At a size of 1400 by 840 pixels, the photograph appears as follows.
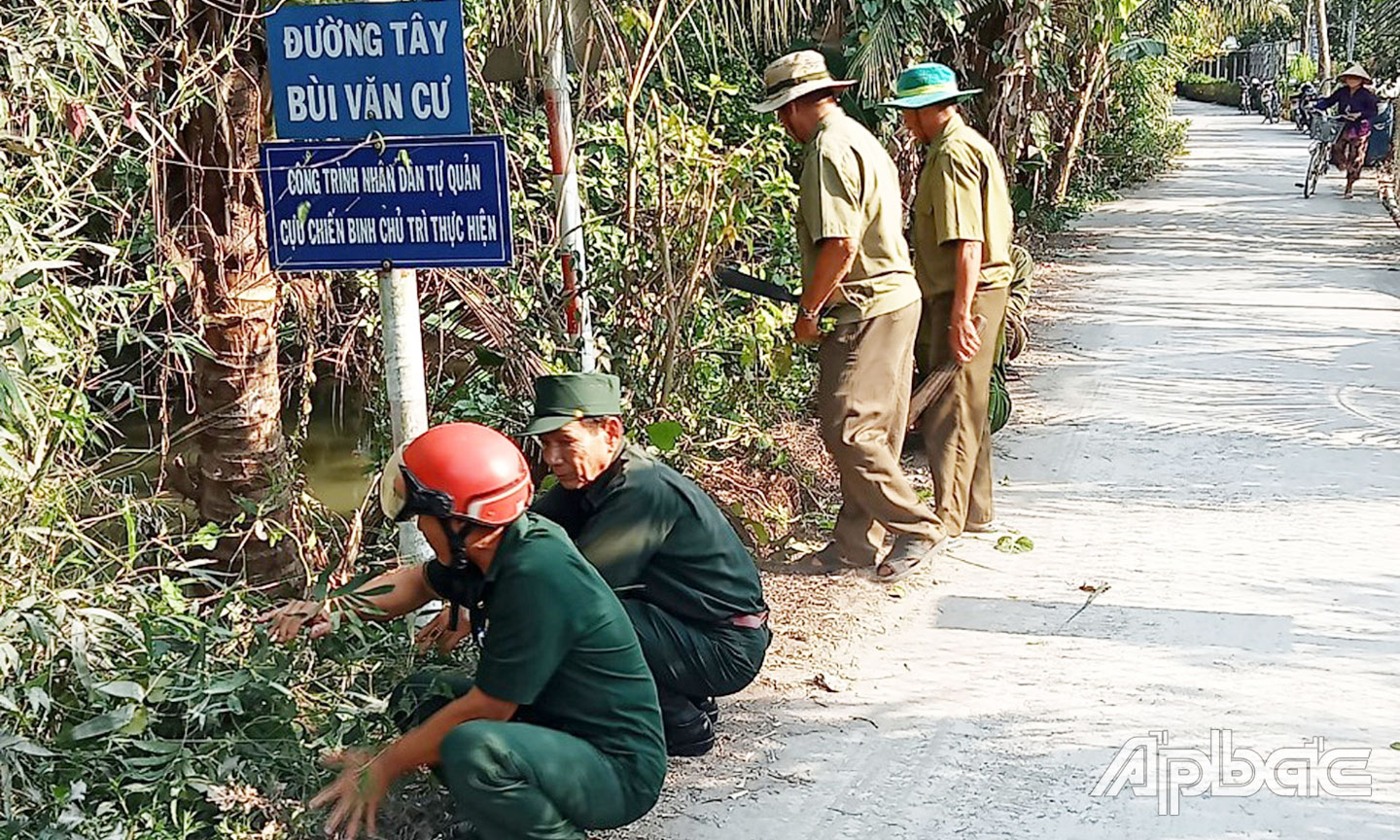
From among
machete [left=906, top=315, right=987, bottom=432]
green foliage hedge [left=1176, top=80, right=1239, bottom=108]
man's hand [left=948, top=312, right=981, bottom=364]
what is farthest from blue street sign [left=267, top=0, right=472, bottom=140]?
green foliage hedge [left=1176, top=80, right=1239, bottom=108]

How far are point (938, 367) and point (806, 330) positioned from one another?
793 millimetres

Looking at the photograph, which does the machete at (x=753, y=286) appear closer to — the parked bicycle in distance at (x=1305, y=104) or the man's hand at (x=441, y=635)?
the man's hand at (x=441, y=635)

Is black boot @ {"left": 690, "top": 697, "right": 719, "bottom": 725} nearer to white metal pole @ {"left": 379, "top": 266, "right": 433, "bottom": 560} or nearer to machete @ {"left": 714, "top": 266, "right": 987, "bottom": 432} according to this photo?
white metal pole @ {"left": 379, "top": 266, "right": 433, "bottom": 560}

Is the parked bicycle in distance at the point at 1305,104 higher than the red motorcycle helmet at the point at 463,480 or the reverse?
higher

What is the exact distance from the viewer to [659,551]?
411 cm

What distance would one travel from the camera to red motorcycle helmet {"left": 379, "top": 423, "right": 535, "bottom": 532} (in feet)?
10.7

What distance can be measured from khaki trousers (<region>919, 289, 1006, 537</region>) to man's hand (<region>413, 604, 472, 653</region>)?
2.54 meters

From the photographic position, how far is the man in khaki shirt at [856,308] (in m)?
5.40

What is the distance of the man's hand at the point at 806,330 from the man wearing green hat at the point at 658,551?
1.44 metres

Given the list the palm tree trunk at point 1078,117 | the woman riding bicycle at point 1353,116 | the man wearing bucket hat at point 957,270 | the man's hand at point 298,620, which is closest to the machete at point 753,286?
the man wearing bucket hat at point 957,270

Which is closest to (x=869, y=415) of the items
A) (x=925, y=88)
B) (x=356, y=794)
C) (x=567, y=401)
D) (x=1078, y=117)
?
(x=925, y=88)

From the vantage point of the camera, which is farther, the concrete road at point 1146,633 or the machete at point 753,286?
the machete at point 753,286

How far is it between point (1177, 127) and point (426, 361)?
973 inches

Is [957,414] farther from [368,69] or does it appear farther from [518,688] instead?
[518,688]
